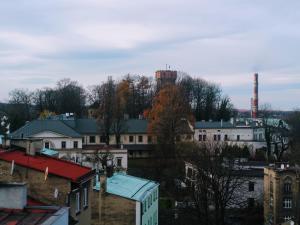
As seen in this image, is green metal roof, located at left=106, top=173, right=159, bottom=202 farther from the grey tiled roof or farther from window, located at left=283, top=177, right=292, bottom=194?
the grey tiled roof

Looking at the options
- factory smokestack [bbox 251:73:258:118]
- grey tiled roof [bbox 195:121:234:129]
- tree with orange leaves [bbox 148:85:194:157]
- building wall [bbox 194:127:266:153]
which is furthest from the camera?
factory smokestack [bbox 251:73:258:118]

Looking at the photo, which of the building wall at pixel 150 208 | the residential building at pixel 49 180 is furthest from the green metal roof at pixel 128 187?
the residential building at pixel 49 180

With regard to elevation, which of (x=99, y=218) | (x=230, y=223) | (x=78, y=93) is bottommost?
(x=230, y=223)

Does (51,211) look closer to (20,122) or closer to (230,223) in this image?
(230,223)

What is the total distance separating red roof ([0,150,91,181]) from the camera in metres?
20.1

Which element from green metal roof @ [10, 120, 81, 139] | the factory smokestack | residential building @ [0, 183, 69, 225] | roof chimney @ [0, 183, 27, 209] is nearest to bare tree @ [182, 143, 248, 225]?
residential building @ [0, 183, 69, 225]

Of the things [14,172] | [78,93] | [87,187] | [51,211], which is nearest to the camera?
[51,211]

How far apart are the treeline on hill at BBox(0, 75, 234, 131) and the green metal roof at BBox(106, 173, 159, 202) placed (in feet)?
215

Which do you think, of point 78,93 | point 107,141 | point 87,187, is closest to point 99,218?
point 87,187

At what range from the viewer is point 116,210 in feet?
99.9

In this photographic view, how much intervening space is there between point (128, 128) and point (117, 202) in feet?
197

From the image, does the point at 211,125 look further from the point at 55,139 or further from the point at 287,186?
the point at 287,186

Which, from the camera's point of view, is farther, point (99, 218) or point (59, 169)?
point (99, 218)

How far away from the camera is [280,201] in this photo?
4988 centimetres
